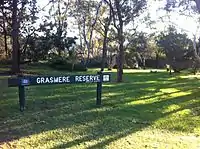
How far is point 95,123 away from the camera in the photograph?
29.1ft

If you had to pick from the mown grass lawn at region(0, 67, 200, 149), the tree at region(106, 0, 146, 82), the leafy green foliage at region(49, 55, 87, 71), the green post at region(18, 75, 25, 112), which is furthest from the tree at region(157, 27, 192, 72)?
the green post at region(18, 75, 25, 112)

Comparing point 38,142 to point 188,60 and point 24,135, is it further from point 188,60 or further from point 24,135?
point 188,60

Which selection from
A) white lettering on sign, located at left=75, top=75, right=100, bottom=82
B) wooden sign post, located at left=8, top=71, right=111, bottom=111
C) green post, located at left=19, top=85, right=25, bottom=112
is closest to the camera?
wooden sign post, located at left=8, top=71, right=111, bottom=111

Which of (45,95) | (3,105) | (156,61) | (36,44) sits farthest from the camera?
(156,61)

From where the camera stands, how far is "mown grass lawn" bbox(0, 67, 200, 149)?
729 cm

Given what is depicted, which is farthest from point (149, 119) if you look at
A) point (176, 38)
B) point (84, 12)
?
point (176, 38)

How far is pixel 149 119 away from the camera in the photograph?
10008 mm

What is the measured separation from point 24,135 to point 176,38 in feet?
135

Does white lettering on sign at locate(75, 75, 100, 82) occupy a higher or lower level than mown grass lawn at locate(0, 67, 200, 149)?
higher

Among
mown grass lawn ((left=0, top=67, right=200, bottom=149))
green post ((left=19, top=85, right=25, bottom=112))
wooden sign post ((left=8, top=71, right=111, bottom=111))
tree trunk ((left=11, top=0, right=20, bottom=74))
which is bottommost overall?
mown grass lawn ((left=0, top=67, right=200, bottom=149))

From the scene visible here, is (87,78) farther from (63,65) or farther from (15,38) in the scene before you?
(63,65)

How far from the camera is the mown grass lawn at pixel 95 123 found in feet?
23.9

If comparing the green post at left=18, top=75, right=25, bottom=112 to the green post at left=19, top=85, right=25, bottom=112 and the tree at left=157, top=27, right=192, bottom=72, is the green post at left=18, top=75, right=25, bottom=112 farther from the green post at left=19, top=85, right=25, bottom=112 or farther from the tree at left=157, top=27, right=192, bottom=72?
the tree at left=157, top=27, right=192, bottom=72

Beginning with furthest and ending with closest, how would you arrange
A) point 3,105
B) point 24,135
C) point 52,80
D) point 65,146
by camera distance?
point 3,105
point 52,80
point 24,135
point 65,146
